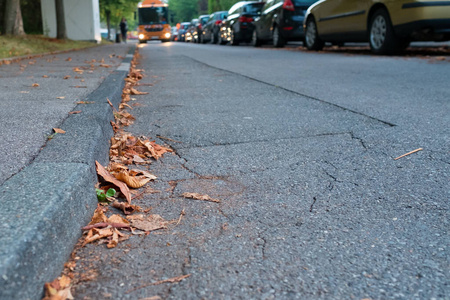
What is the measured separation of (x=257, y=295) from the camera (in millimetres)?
1486

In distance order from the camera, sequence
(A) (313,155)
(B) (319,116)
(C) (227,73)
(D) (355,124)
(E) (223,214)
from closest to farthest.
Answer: (E) (223,214) < (A) (313,155) < (D) (355,124) < (B) (319,116) < (C) (227,73)

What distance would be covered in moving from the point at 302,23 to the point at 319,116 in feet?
37.3

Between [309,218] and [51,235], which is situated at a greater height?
[51,235]

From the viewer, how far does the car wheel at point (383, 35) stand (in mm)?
9664

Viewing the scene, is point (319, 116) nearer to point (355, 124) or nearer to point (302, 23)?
point (355, 124)

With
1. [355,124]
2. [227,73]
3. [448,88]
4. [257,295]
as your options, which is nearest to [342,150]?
[355,124]

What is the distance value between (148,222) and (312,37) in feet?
40.3

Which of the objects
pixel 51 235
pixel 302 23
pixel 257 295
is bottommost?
pixel 257 295

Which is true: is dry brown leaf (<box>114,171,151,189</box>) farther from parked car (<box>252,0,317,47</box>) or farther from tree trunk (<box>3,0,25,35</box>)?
tree trunk (<box>3,0,25,35</box>)

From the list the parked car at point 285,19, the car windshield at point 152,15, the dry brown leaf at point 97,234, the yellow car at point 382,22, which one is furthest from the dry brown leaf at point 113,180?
the car windshield at point 152,15

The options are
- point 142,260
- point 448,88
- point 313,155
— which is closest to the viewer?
point 142,260

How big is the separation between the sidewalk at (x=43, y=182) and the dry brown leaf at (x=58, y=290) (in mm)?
22

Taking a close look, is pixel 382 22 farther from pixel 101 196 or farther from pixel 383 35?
pixel 101 196

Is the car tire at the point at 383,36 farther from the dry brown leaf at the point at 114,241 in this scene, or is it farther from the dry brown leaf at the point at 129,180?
the dry brown leaf at the point at 114,241
